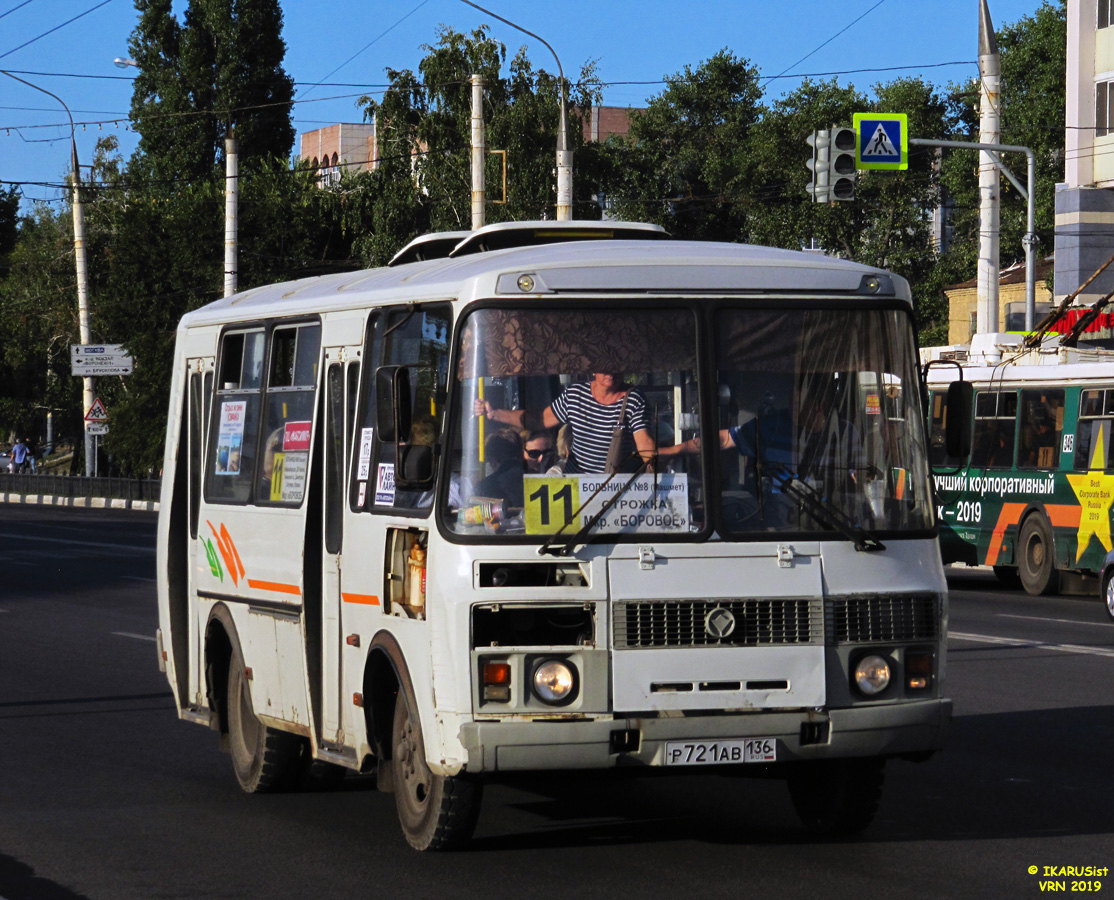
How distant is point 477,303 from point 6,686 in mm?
7599

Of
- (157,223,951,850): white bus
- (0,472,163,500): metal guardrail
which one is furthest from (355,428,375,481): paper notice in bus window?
(0,472,163,500): metal guardrail

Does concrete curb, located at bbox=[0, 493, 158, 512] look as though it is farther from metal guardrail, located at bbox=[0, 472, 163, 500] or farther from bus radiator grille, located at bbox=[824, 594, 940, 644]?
bus radiator grille, located at bbox=[824, 594, 940, 644]

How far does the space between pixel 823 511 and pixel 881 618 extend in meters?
0.46

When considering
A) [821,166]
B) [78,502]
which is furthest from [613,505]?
[78,502]

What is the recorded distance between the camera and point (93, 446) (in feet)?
178

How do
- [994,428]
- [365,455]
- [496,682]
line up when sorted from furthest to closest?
1. [994,428]
2. [365,455]
3. [496,682]

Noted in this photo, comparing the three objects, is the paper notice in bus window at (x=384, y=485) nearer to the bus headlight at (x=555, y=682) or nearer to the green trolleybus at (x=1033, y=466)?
the bus headlight at (x=555, y=682)

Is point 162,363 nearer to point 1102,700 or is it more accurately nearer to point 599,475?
point 1102,700

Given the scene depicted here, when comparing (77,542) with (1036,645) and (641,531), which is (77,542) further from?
(641,531)

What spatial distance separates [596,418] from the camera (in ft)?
22.5

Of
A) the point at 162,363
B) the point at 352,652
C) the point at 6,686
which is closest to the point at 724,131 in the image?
the point at 162,363

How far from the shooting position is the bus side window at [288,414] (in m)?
8.27

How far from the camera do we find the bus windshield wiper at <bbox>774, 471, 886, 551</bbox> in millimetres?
6956

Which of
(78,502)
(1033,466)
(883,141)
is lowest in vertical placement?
(78,502)
